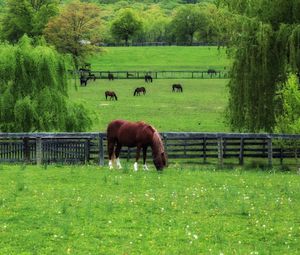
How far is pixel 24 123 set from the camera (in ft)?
83.8

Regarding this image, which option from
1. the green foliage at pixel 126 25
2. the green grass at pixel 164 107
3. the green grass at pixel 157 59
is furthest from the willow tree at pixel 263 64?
the green foliage at pixel 126 25

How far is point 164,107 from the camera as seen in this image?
46.2m

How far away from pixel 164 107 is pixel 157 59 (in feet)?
240

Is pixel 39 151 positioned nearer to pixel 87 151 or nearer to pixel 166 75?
pixel 87 151

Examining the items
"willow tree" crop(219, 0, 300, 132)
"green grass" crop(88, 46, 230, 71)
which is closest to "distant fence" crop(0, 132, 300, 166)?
"willow tree" crop(219, 0, 300, 132)

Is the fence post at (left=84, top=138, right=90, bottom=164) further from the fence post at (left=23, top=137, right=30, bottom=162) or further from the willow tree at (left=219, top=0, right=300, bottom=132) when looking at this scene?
the willow tree at (left=219, top=0, right=300, bottom=132)

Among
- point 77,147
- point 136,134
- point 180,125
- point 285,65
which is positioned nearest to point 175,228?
point 136,134

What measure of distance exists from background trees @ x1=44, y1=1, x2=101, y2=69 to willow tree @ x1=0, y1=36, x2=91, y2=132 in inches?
2749

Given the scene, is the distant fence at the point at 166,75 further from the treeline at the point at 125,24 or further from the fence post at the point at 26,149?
the fence post at the point at 26,149

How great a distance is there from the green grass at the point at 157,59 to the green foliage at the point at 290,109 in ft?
253

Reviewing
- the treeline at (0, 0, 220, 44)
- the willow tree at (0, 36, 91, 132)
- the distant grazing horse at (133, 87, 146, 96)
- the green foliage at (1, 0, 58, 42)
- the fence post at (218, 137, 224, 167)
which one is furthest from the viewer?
the treeline at (0, 0, 220, 44)

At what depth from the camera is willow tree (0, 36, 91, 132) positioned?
25.5 meters

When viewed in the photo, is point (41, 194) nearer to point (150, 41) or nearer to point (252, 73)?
point (252, 73)

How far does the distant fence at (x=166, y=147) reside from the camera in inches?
866
